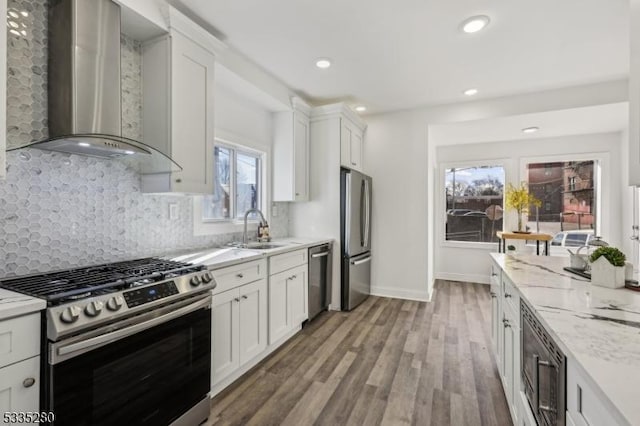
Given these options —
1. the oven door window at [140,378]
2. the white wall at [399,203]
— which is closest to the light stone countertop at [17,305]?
the oven door window at [140,378]

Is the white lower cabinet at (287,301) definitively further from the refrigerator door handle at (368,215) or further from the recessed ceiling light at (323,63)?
the recessed ceiling light at (323,63)

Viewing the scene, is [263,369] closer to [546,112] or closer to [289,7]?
[289,7]

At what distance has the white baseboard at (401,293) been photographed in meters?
4.07

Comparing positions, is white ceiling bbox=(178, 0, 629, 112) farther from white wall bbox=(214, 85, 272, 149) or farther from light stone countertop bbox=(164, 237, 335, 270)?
light stone countertop bbox=(164, 237, 335, 270)

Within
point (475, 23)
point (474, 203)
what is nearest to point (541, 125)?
point (474, 203)

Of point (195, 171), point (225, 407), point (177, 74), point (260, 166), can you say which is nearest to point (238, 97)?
point (260, 166)

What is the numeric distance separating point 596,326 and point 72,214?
248 cm

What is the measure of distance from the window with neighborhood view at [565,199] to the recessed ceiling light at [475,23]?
11.3 feet

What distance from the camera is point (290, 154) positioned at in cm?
356

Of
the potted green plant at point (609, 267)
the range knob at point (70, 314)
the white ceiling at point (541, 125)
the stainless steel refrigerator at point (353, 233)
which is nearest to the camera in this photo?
the range knob at point (70, 314)

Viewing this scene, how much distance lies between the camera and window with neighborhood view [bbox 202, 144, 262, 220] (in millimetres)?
2938

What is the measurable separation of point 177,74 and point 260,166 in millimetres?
1639

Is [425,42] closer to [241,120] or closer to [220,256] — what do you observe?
[241,120]

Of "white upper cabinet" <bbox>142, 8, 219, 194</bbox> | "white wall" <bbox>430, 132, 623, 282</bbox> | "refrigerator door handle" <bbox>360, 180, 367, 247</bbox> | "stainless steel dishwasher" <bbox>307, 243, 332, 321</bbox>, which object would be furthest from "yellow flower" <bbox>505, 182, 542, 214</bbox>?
"white upper cabinet" <bbox>142, 8, 219, 194</bbox>
